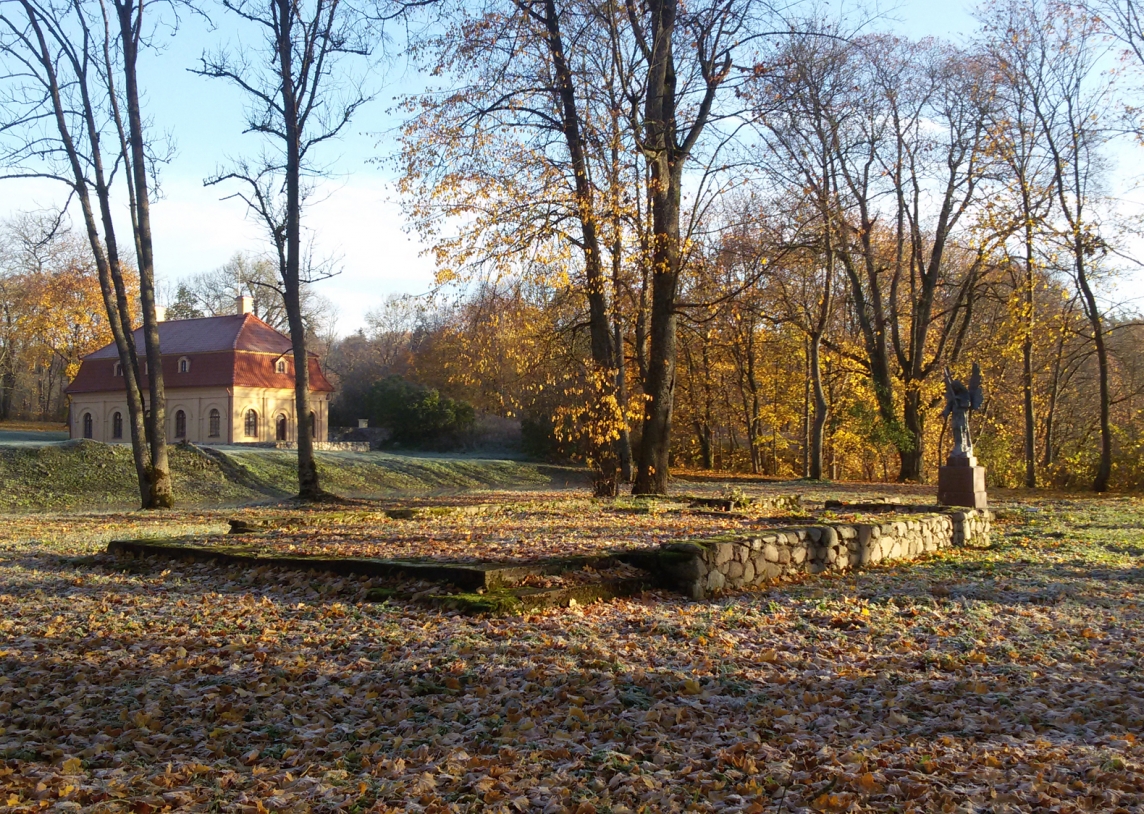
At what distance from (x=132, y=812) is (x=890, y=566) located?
26.4ft

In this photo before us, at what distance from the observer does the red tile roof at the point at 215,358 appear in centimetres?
4078

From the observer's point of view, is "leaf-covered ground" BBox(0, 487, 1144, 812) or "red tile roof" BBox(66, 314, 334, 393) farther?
"red tile roof" BBox(66, 314, 334, 393)

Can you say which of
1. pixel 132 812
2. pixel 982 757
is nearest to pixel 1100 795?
pixel 982 757

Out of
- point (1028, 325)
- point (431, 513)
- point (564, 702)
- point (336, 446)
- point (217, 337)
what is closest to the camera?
point (564, 702)

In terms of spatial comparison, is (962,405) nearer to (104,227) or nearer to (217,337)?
(104,227)

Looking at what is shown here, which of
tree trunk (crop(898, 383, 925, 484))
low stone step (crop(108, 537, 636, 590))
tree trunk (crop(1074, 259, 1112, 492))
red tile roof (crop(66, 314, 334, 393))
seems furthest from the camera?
red tile roof (crop(66, 314, 334, 393))

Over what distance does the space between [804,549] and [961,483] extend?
23.7ft

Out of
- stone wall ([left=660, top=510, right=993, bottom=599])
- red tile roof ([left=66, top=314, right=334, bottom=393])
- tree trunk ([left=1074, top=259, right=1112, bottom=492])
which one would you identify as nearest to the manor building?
red tile roof ([left=66, top=314, right=334, bottom=393])

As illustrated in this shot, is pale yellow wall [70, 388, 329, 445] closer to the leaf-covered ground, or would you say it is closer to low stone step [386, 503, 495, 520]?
low stone step [386, 503, 495, 520]

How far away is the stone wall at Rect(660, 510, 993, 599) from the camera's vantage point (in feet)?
24.3

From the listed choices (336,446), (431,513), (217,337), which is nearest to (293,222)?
(431,513)

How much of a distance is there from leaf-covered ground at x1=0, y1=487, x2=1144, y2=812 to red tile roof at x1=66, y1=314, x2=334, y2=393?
35173mm

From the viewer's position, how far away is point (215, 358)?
41.0 metres

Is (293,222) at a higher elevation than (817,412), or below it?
higher
